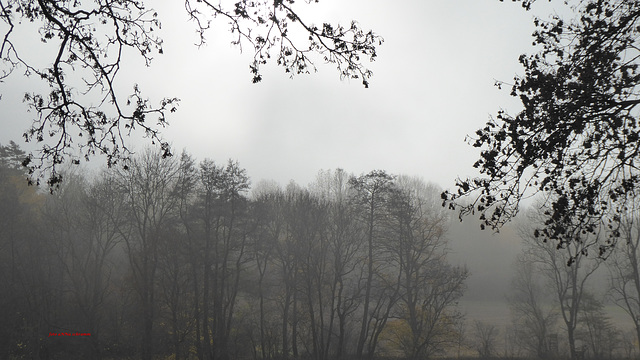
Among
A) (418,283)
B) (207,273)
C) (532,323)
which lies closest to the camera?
(207,273)

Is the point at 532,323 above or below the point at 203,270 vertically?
below

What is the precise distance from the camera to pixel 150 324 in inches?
851

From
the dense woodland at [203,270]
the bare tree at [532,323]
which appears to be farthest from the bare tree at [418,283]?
the bare tree at [532,323]

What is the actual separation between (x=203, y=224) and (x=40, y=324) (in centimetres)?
1010

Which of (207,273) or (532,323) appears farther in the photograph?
(532,323)

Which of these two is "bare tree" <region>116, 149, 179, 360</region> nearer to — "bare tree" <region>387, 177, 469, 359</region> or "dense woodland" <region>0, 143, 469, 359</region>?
"dense woodland" <region>0, 143, 469, 359</region>

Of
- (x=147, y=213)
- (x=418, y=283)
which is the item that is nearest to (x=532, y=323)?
(x=418, y=283)

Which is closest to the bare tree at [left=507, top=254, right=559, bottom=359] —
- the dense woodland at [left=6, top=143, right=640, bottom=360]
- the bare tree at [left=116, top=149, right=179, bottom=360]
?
the dense woodland at [left=6, top=143, right=640, bottom=360]

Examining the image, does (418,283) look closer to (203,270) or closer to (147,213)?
Result: (203,270)

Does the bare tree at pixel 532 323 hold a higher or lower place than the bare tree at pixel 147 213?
lower

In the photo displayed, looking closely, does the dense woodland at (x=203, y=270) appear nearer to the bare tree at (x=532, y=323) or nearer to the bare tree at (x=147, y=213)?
the bare tree at (x=147, y=213)

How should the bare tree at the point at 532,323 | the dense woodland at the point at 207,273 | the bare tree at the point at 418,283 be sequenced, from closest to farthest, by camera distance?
the dense woodland at the point at 207,273, the bare tree at the point at 418,283, the bare tree at the point at 532,323

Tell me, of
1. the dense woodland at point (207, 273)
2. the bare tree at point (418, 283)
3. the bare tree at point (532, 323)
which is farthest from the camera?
the bare tree at point (532, 323)

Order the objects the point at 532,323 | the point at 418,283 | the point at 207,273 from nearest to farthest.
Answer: the point at 207,273, the point at 418,283, the point at 532,323
